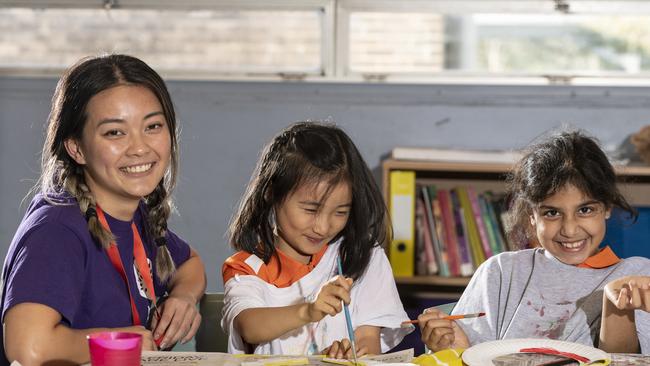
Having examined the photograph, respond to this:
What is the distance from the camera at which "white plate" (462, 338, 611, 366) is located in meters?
1.43

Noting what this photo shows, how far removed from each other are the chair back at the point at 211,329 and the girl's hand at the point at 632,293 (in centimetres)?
76

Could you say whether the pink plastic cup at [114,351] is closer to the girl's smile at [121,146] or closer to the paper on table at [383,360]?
the paper on table at [383,360]

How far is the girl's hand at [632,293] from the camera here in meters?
1.56

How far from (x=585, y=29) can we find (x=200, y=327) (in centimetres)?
203

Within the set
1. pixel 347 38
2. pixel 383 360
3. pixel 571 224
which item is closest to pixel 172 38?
pixel 347 38

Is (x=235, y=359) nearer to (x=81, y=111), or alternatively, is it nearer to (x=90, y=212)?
(x=90, y=212)

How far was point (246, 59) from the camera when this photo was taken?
3.45 m

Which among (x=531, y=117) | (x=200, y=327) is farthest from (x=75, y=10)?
(x=200, y=327)

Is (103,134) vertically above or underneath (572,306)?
above

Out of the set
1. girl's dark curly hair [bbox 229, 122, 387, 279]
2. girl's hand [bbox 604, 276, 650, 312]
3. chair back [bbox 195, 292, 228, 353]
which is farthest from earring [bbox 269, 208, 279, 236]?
girl's hand [bbox 604, 276, 650, 312]

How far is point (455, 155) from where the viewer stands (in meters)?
3.09

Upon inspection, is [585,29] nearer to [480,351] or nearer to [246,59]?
[246,59]

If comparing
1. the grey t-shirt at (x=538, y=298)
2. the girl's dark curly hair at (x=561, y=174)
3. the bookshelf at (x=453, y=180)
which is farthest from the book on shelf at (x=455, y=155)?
the grey t-shirt at (x=538, y=298)

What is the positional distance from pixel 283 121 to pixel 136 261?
5.24 ft
